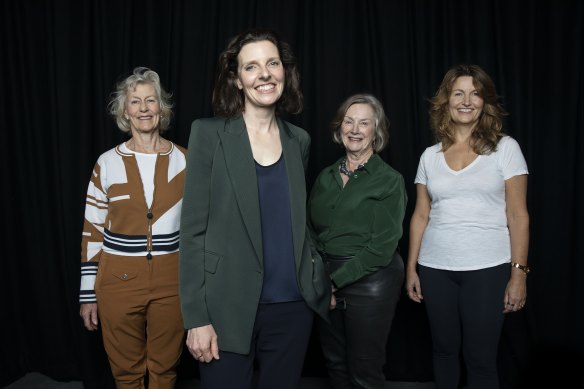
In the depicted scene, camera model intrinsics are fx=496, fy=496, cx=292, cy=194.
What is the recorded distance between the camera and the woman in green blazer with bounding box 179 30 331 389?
1362 mm

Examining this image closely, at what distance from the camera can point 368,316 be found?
207 centimetres

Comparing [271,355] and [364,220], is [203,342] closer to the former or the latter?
[271,355]

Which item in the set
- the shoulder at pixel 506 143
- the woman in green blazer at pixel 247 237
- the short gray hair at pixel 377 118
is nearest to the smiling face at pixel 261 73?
the woman in green blazer at pixel 247 237

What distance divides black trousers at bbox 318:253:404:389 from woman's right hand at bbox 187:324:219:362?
0.81 meters

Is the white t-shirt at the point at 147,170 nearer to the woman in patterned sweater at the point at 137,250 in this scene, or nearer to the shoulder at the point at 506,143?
the woman in patterned sweater at the point at 137,250

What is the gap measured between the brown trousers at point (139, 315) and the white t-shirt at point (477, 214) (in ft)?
3.78

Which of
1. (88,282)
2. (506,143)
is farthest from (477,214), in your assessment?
(88,282)

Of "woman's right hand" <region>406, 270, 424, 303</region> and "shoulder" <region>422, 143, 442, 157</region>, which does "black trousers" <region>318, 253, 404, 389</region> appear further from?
"shoulder" <region>422, 143, 442, 157</region>

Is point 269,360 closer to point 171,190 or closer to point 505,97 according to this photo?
point 171,190

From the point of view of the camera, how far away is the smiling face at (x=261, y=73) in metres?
1.46

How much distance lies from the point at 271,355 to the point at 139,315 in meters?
0.90

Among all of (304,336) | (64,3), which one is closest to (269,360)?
Result: (304,336)

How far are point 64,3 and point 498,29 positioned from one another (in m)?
2.61

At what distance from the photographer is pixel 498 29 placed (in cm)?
289
